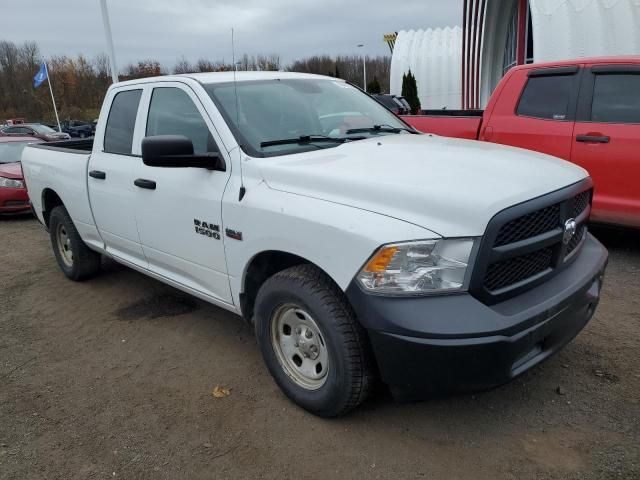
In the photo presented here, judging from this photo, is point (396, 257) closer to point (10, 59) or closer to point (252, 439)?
point (252, 439)

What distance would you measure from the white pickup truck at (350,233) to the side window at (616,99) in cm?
231

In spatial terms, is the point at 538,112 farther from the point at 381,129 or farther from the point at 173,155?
the point at 173,155

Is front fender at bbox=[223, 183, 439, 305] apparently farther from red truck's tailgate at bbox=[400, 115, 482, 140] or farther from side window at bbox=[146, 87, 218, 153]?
red truck's tailgate at bbox=[400, 115, 482, 140]

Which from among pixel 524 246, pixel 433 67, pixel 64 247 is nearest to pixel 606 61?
pixel 524 246

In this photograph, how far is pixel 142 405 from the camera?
3.16m

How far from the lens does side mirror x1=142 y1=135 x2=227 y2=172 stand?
2967mm

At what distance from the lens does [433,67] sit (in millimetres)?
34531

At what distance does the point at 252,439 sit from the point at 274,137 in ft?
5.80

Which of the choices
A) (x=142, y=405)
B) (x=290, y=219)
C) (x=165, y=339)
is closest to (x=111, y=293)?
(x=165, y=339)

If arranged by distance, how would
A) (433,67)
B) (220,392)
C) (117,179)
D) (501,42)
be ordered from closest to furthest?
1. (220,392)
2. (117,179)
3. (501,42)
4. (433,67)

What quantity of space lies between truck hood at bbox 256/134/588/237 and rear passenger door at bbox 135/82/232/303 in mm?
505

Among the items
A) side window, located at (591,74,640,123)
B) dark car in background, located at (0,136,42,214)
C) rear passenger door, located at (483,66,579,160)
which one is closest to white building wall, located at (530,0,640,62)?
rear passenger door, located at (483,66,579,160)

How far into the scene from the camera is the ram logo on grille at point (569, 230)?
2635 millimetres

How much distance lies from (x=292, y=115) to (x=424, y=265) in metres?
1.63
